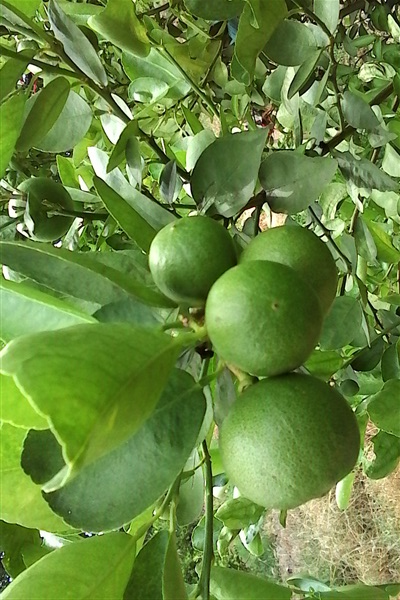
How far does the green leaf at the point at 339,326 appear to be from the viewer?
2.18 ft

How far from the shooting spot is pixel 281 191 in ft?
1.86

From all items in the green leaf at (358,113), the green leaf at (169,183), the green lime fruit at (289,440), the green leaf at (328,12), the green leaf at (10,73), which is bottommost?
the green leaf at (358,113)

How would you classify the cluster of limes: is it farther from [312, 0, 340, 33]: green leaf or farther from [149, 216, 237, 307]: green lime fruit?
[312, 0, 340, 33]: green leaf

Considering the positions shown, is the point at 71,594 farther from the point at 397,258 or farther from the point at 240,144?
the point at 397,258

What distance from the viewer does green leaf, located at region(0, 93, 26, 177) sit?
463 millimetres

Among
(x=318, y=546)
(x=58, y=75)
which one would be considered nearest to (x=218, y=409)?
(x=58, y=75)

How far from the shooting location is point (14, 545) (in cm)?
68

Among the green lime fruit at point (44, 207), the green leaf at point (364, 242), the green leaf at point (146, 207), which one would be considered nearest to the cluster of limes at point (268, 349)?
the green leaf at point (146, 207)

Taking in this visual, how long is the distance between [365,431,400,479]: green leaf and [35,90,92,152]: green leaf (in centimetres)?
44

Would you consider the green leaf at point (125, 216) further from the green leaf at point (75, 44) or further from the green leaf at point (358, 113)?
the green leaf at point (358, 113)

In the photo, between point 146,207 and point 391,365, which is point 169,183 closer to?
point 146,207

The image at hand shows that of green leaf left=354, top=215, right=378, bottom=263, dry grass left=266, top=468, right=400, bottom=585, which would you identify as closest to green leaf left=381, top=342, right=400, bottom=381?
green leaf left=354, top=215, right=378, bottom=263

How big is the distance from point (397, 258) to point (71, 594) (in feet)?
2.07

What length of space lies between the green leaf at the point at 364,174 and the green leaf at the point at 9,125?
32 cm
